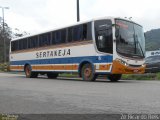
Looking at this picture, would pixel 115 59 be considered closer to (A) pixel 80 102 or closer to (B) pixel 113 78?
(B) pixel 113 78

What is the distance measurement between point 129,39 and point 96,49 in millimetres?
1780

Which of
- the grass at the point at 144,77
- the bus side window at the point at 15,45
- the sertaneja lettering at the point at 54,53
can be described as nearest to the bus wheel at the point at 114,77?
the grass at the point at 144,77

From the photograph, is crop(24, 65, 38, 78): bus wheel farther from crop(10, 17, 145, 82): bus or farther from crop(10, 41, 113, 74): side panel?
crop(10, 17, 145, 82): bus

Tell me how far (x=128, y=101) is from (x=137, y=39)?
10828 millimetres

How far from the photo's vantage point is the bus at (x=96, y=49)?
1969 cm

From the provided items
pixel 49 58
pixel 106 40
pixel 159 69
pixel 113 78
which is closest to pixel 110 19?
pixel 106 40

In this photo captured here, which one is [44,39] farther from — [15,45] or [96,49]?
[96,49]

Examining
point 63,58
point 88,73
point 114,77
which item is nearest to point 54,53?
point 63,58

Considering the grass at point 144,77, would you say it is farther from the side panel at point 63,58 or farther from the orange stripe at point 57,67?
the side panel at point 63,58

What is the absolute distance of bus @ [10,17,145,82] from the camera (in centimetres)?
1969

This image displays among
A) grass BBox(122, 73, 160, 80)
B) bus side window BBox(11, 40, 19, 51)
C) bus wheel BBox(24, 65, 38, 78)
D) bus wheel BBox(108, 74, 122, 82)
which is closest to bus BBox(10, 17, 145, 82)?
bus wheel BBox(108, 74, 122, 82)

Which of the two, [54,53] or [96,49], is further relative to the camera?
[54,53]

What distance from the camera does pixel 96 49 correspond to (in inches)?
811

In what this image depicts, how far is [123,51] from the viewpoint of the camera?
19.7m
